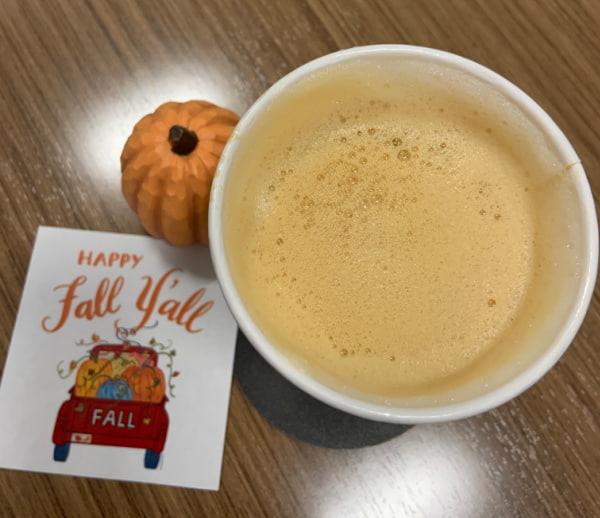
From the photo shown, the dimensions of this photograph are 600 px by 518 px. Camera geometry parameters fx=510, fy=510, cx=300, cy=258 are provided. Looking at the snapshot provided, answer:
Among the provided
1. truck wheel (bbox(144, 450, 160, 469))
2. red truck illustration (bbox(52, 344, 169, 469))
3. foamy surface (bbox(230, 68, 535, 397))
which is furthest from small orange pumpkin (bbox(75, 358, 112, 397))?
foamy surface (bbox(230, 68, 535, 397))

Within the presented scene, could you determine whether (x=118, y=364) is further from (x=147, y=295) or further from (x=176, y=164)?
(x=176, y=164)

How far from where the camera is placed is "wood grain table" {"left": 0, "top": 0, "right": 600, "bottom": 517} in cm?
62

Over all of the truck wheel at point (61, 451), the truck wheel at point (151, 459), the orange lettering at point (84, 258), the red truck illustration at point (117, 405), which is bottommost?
the truck wheel at point (61, 451)

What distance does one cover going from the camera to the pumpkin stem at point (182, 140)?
1.74 feet

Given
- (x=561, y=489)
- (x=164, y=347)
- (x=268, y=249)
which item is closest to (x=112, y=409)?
(x=164, y=347)

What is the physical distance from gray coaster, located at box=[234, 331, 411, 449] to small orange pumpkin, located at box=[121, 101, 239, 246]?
199 mm

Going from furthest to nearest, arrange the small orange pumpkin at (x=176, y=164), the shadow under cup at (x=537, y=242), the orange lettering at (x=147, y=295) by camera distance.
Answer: the orange lettering at (x=147, y=295) → the small orange pumpkin at (x=176, y=164) → the shadow under cup at (x=537, y=242)

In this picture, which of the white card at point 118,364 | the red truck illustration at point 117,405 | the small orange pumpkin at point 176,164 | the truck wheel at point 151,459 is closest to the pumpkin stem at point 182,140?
the small orange pumpkin at point 176,164

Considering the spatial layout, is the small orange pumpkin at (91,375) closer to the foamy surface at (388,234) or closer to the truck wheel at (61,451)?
the truck wheel at (61,451)

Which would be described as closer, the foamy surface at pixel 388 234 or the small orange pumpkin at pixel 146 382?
the foamy surface at pixel 388 234

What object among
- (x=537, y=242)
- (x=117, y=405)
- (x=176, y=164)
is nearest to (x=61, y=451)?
(x=117, y=405)

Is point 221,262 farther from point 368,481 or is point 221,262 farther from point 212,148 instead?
point 368,481

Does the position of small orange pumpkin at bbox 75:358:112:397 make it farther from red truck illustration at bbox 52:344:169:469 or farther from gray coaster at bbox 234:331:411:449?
gray coaster at bbox 234:331:411:449

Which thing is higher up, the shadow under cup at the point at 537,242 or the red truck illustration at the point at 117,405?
the shadow under cup at the point at 537,242
